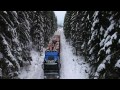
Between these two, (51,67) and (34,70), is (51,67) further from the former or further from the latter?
(34,70)

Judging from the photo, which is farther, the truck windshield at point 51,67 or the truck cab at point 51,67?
the truck windshield at point 51,67

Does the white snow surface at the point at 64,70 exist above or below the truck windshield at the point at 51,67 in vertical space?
below

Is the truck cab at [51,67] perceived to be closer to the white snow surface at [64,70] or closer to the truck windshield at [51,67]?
the truck windshield at [51,67]

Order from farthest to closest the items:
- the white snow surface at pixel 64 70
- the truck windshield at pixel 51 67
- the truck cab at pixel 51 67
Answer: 1. the truck windshield at pixel 51 67
2. the truck cab at pixel 51 67
3. the white snow surface at pixel 64 70

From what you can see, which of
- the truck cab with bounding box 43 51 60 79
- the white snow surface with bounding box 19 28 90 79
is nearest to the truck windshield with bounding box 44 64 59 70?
the truck cab with bounding box 43 51 60 79

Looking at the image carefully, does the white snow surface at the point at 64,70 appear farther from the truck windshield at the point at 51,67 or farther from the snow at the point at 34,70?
the truck windshield at the point at 51,67

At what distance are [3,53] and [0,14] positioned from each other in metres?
2.75

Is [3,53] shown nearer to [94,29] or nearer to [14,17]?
[14,17]

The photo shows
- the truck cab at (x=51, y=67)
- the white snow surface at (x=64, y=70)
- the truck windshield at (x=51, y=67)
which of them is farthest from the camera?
the truck windshield at (x=51, y=67)

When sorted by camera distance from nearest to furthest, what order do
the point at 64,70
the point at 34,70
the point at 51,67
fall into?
the point at 51,67 → the point at 34,70 → the point at 64,70

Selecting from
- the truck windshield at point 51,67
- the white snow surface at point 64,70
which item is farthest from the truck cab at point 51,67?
the white snow surface at point 64,70

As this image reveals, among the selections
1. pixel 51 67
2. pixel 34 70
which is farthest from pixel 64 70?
pixel 51 67

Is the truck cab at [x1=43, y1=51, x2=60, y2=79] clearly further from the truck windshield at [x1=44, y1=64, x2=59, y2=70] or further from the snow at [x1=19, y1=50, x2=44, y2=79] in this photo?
the snow at [x1=19, y1=50, x2=44, y2=79]
